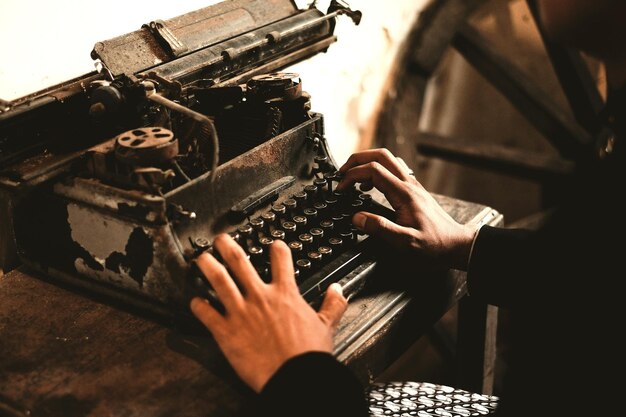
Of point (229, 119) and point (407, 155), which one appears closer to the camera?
point (229, 119)

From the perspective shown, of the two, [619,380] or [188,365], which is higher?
[619,380]

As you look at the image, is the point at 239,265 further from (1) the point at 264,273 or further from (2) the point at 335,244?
(2) the point at 335,244

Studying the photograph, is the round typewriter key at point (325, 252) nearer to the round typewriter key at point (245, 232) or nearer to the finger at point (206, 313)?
the round typewriter key at point (245, 232)

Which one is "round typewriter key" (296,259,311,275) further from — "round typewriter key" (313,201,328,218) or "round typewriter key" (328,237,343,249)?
"round typewriter key" (313,201,328,218)

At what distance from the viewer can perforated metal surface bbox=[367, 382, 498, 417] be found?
182cm

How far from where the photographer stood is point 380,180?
1.92m

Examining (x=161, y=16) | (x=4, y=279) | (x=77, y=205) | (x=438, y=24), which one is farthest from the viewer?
(x=438, y=24)

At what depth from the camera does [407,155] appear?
3.61 meters

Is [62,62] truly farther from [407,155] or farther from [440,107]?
[440,107]

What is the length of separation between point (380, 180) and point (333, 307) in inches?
20.2

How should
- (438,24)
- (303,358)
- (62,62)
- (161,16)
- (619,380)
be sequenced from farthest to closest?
1. (438,24)
2. (161,16)
3. (62,62)
4. (303,358)
5. (619,380)

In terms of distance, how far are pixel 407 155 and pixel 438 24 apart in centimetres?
71

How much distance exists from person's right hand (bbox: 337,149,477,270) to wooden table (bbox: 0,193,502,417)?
7 cm

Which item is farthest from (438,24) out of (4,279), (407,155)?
(4,279)
